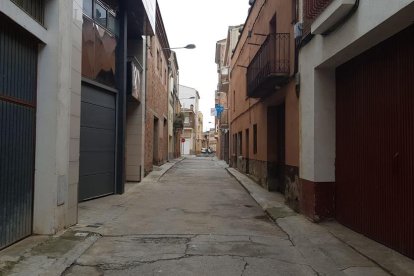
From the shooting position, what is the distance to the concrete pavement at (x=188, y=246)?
577cm

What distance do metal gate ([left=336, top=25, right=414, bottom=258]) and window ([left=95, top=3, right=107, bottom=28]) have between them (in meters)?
6.45

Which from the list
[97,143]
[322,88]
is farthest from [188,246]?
[97,143]

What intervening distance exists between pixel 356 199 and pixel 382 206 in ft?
3.25

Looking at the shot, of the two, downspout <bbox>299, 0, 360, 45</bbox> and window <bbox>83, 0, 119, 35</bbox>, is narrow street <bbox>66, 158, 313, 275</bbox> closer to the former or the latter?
downspout <bbox>299, 0, 360, 45</bbox>

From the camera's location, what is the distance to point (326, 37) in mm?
8312

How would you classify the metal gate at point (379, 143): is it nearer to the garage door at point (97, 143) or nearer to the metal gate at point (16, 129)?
the metal gate at point (16, 129)

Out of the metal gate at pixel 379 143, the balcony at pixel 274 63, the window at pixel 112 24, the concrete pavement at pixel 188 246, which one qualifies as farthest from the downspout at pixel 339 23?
the window at pixel 112 24

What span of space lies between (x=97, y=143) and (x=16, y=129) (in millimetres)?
5701

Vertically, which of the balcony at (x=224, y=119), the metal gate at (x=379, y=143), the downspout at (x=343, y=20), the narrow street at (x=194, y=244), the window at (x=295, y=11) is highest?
the window at (x=295, y=11)

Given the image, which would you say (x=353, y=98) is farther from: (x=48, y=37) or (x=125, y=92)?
(x=125, y=92)

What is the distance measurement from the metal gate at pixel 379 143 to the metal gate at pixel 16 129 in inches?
206


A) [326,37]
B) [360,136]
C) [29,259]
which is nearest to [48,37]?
[29,259]

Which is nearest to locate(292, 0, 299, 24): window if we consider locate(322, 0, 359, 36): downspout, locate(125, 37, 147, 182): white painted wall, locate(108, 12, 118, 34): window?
locate(322, 0, 359, 36): downspout

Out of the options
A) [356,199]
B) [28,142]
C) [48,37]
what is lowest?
[356,199]
